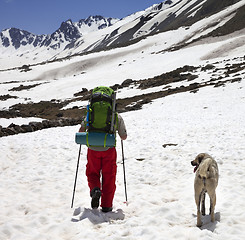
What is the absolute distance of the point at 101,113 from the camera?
17.2ft

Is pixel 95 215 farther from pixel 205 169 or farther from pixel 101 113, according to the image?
pixel 205 169

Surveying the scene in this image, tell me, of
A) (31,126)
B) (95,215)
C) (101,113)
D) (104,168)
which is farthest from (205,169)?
(31,126)

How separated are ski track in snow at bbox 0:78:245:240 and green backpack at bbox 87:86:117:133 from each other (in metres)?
1.99

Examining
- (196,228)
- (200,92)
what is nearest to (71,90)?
(200,92)

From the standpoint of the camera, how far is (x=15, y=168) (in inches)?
359

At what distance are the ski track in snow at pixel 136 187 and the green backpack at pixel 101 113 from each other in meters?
1.99

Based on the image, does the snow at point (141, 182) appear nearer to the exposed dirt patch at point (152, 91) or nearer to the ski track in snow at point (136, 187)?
the ski track in snow at point (136, 187)

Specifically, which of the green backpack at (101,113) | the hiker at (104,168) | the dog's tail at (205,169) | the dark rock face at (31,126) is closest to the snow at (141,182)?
the hiker at (104,168)

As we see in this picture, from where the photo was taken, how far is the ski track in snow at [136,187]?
4.75 metres

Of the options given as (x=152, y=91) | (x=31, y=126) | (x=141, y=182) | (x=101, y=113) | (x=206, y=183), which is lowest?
(x=141, y=182)

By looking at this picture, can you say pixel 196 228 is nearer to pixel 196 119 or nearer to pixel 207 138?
pixel 207 138

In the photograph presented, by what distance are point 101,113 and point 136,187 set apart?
135 inches

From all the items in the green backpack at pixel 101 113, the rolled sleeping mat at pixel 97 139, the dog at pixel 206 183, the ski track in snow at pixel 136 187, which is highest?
the green backpack at pixel 101 113

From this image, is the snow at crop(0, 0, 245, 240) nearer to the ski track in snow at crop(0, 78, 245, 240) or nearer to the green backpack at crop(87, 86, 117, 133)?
the ski track in snow at crop(0, 78, 245, 240)
